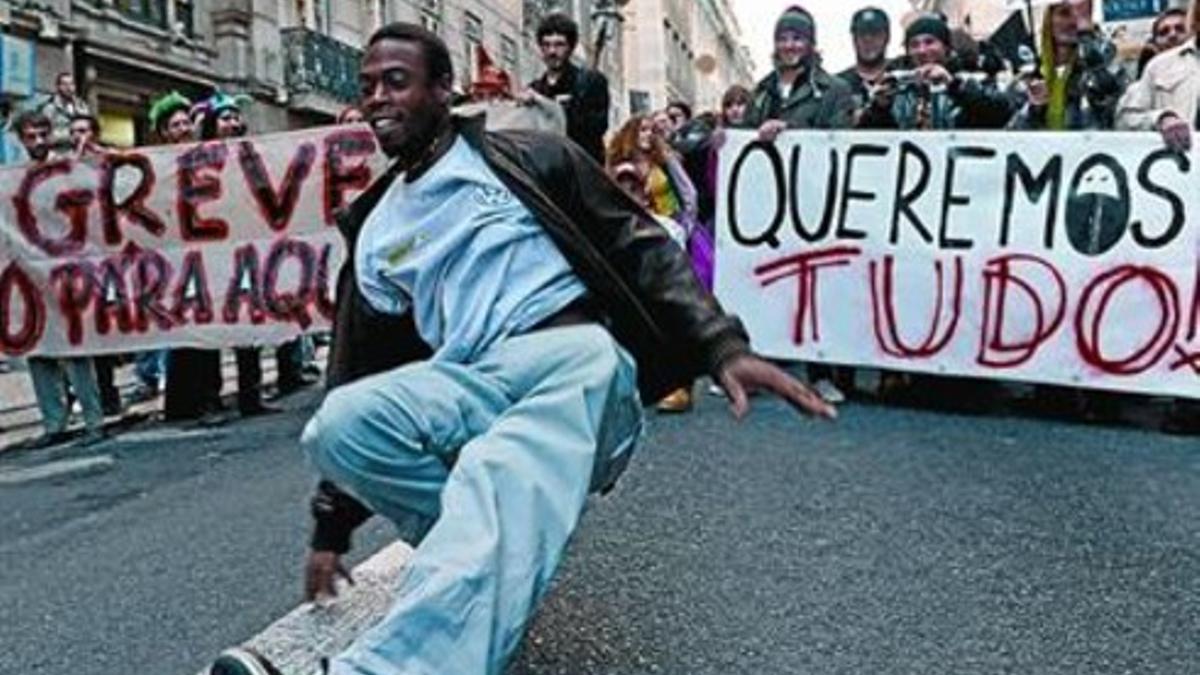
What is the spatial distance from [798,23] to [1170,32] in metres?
1.91

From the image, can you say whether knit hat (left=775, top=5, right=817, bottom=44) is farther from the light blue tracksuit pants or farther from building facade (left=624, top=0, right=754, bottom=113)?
building facade (left=624, top=0, right=754, bottom=113)

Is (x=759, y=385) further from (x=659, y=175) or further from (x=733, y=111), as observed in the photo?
(x=733, y=111)

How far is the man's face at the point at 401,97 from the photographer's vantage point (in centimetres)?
275

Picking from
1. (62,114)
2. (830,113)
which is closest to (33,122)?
(62,114)

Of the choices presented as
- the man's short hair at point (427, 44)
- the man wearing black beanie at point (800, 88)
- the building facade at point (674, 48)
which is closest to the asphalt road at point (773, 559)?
the man's short hair at point (427, 44)

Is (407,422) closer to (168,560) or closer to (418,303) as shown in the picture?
(418,303)

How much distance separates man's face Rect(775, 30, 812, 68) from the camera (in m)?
6.96

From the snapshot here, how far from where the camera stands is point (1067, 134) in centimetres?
640

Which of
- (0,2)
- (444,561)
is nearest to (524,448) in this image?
(444,561)

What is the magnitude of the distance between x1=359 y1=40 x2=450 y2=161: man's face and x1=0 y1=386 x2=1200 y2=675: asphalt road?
1.04 m

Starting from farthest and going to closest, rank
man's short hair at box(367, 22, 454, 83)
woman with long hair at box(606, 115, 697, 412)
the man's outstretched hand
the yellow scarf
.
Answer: woman with long hair at box(606, 115, 697, 412) < the yellow scarf < man's short hair at box(367, 22, 454, 83) < the man's outstretched hand

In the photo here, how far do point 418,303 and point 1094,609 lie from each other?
5.53 ft

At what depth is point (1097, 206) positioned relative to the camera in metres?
6.32

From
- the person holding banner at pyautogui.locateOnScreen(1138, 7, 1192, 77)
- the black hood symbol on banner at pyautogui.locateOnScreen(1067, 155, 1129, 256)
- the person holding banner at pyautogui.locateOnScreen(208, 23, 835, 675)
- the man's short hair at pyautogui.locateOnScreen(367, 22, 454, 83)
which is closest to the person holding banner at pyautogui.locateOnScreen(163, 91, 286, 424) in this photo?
the black hood symbol on banner at pyautogui.locateOnScreen(1067, 155, 1129, 256)
